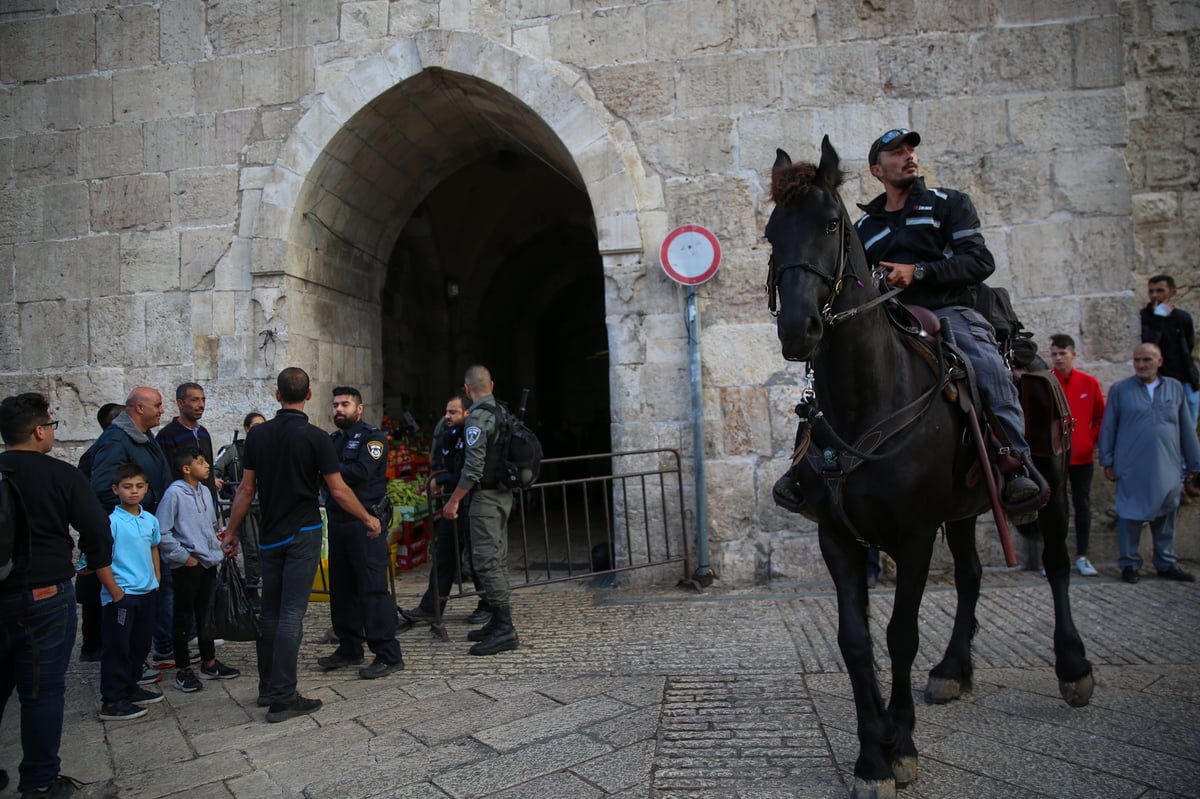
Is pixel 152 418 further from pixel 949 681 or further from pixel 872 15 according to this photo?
pixel 872 15

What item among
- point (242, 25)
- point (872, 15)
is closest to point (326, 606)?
point (242, 25)

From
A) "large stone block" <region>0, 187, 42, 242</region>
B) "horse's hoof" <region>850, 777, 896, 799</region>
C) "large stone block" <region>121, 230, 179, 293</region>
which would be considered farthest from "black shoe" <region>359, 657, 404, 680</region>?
"large stone block" <region>0, 187, 42, 242</region>

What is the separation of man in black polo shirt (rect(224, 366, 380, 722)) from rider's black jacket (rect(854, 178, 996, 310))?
306 cm

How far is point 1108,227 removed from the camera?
20.7 feet

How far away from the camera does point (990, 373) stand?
11.3ft

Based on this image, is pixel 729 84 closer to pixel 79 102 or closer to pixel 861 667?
pixel 861 667

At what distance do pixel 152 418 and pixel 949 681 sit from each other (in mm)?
4923

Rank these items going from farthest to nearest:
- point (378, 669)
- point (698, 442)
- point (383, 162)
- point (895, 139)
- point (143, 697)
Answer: point (383, 162)
point (698, 442)
point (378, 669)
point (143, 697)
point (895, 139)

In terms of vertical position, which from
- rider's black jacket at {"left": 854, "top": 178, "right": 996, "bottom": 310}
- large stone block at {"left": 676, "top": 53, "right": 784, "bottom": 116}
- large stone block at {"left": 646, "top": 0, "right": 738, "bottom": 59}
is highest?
large stone block at {"left": 646, "top": 0, "right": 738, "bottom": 59}

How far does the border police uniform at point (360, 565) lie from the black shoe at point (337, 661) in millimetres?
10

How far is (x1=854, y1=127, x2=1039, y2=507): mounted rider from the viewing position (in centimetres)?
341

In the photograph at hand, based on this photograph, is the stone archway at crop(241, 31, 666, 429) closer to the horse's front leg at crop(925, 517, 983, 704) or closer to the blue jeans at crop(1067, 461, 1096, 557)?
the horse's front leg at crop(925, 517, 983, 704)

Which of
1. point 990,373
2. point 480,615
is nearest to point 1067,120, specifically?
point 990,373

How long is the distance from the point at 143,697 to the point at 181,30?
623 centimetres
